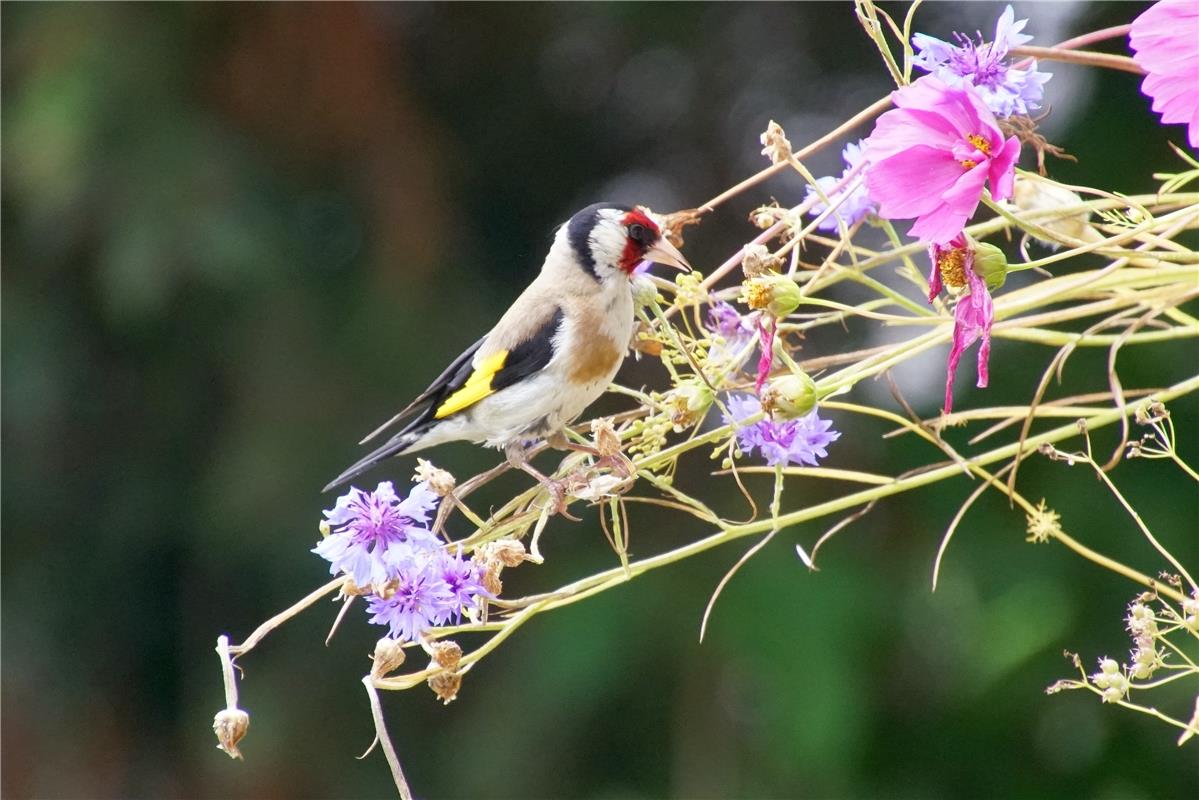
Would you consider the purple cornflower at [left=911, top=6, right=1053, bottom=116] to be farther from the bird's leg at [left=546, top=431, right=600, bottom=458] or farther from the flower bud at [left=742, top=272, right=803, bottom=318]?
the bird's leg at [left=546, top=431, right=600, bottom=458]

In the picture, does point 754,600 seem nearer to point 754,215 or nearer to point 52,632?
point 52,632

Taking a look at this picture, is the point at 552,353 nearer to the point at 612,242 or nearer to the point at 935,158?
the point at 612,242

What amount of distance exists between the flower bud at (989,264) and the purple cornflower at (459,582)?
0.27 m

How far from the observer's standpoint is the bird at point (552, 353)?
3.56 ft

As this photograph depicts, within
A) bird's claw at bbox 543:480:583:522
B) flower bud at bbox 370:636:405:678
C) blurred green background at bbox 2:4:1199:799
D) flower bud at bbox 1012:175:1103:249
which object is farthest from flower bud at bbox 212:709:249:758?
blurred green background at bbox 2:4:1199:799

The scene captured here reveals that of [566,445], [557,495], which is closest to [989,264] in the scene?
[557,495]

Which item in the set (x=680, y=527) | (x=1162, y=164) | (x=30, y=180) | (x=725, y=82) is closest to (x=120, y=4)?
(x=30, y=180)

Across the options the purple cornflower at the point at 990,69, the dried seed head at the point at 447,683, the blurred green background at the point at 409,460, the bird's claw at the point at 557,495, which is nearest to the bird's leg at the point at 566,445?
the bird's claw at the point at 557,495

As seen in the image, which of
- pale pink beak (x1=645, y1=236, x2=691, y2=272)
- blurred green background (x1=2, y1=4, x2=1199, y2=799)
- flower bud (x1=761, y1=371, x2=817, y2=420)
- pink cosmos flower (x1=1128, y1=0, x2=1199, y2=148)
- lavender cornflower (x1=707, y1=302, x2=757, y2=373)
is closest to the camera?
pink cosmos flower (x1=1128, y1=0, x2=1199, y2=148)

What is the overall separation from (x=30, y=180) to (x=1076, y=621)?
7.27 ft

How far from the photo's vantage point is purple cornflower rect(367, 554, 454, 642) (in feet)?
2.10

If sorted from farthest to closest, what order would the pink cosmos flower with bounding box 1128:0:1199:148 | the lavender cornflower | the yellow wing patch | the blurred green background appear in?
the blurred green background < the yellow wing patch < the lavender cornflower < the pink cosmos flower with bounding box 1128:0:1199:148

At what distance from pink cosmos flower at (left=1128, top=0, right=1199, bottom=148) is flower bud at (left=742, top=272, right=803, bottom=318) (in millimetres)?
185

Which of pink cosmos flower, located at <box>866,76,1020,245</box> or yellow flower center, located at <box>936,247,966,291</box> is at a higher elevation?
pink cosmos flower, located at <box>866,76,1020,245</box>
